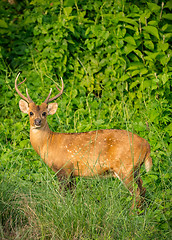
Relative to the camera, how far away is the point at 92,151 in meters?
4.59

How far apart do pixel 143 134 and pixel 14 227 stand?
7.31 ft

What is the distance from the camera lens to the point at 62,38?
6758 mm

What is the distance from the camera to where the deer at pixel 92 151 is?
4465mm

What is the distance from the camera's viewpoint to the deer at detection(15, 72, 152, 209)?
446cm

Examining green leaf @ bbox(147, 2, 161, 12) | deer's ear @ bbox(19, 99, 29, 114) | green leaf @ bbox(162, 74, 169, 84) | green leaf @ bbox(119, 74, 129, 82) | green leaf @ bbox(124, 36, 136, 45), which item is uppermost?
green leaf @ bbox(147, 2, 161, 12)

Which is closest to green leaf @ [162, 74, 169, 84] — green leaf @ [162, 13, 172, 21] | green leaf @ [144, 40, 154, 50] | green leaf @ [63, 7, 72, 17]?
green leaf @ [144, 40, 154, 50]

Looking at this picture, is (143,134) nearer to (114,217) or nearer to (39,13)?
(114,217)

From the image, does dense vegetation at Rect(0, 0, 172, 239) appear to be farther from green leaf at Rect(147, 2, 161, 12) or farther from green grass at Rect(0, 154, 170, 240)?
green grass at Rect(0, 154, 170, 240)

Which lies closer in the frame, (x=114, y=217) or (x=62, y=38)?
(x=114, y=217)

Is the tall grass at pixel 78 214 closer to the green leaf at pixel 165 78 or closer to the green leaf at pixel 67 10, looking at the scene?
the green leaf at pixel 165 78

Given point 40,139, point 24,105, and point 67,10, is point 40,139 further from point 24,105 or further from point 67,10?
point 67,10

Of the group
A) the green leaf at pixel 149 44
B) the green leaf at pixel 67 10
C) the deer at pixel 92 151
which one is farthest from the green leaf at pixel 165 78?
the green leaf at pixel 67 10

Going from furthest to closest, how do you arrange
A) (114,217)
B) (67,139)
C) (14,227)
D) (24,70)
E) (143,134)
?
(24,70), (143,134), (67,139), (14,227), (114,217)

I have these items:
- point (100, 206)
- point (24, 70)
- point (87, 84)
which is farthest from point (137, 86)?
point (100, 206)
